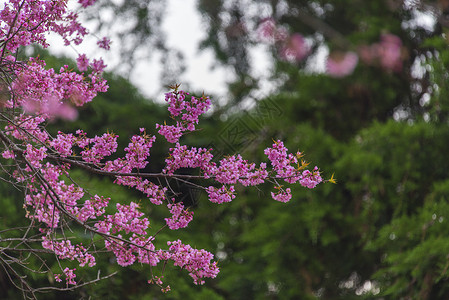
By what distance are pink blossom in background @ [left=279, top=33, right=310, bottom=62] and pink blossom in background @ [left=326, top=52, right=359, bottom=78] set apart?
0.58 meters

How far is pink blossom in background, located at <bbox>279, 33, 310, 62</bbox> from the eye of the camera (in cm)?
695

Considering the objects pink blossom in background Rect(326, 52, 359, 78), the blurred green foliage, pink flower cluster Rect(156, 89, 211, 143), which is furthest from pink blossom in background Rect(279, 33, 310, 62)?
pink flower cluster Rect(156, 89, 211, 143)

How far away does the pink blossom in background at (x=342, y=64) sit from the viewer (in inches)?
259

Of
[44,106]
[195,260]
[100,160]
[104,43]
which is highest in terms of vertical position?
[104,43]

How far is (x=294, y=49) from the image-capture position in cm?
715

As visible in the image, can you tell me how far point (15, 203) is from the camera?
3969mm

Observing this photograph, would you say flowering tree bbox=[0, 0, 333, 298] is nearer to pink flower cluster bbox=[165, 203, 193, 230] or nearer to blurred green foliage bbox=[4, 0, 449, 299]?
pink flower cluster bbox=[165, 203, 193, 230]

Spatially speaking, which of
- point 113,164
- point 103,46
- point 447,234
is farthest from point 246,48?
point 113,164

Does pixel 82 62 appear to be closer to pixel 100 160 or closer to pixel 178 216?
pixel 100 160

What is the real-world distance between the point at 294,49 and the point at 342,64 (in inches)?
31.8

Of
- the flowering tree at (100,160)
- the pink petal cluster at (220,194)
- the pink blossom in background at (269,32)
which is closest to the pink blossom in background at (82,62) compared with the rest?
the flowering tree at (100,160)

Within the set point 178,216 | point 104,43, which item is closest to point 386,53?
point 104,43

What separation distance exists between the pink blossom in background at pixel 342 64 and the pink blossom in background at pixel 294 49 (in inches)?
22.7

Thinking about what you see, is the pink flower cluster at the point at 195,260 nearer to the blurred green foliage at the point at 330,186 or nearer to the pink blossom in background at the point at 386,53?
the blurred green foliage at the point at 330,186
